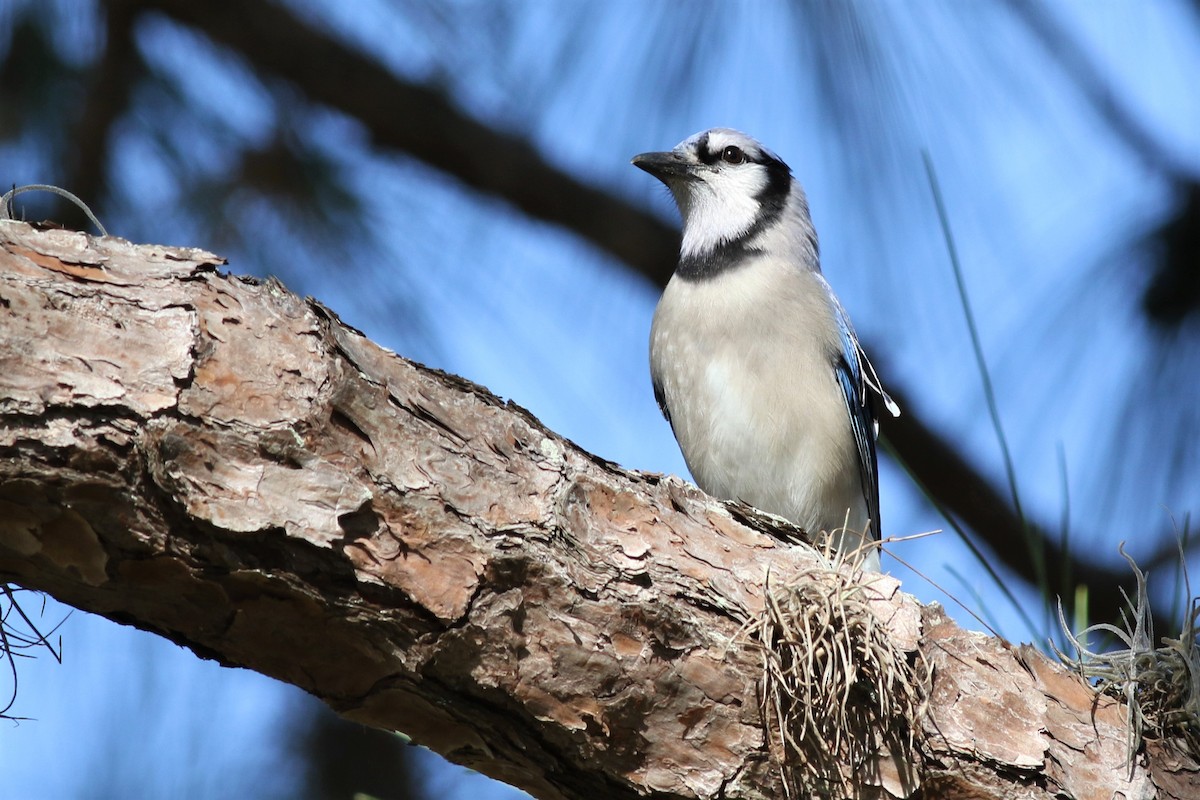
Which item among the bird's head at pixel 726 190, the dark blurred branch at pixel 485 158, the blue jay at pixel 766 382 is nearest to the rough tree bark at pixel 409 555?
the blue jay at pixel 766 382

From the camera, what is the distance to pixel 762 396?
270 centimetres

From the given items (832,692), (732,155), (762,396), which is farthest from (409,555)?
(732,155)

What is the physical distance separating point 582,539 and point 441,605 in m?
0.23

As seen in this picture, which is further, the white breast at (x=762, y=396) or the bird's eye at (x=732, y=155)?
the bird's eye at (x=732, y=155)

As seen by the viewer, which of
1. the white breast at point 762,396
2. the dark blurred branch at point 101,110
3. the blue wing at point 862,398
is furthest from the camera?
the blue wing at point 862,398

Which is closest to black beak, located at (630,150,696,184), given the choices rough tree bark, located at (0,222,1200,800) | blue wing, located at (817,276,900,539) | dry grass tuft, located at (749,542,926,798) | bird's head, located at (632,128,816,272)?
bird's head, located at (632,128,816,272)

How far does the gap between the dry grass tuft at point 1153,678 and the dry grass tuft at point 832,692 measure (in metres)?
0.36

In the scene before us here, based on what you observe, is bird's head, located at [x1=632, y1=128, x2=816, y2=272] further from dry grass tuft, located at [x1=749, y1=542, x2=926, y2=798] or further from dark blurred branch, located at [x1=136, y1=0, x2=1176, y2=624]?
dry grass tuft, located at [x1=749, y1=542, x2=926, y2=798]

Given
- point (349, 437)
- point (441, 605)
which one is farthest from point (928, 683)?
point (349, 437)

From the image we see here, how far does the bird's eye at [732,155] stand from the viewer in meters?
3.24

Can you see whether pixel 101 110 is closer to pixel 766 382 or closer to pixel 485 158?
pixel 485 158

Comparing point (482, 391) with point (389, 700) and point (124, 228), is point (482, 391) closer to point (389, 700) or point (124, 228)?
point (389, 700)

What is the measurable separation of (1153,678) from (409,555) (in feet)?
3.72

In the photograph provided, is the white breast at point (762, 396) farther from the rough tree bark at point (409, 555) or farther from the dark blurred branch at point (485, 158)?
the rough tree bark at point (409, 555)
